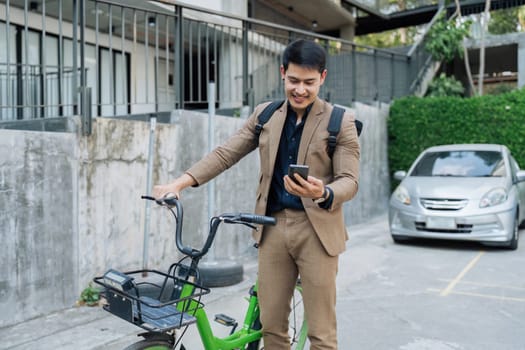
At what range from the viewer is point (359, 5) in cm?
1877

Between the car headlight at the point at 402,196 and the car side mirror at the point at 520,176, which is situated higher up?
the car side mirror at the point at 520,176

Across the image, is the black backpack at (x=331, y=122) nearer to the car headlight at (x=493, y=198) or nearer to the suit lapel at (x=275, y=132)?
the suit lapel at (x=275, y=132)

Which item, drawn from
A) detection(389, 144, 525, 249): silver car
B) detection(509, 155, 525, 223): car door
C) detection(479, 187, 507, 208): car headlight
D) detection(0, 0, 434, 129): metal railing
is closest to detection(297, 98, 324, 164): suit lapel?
detection(0, 0, 434, 129): metal railing

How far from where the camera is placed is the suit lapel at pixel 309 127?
2.58 metres

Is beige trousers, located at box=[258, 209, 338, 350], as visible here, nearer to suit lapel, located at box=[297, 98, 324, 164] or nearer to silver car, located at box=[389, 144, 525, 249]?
suit lapel, located at box=[297, 98, 324, 164]

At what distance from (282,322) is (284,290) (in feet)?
0.58

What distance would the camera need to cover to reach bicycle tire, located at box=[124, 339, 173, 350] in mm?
2197

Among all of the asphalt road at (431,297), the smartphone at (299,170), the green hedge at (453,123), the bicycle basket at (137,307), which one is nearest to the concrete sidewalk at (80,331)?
the asphalt road at (431,297)

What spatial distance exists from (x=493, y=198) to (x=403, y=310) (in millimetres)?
3371

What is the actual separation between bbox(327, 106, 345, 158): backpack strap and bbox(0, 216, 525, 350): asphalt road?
2106 millimetres

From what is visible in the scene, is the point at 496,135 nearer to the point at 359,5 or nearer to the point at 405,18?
the point at 359,5

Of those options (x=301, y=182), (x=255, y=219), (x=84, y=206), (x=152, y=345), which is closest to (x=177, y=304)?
(x=152, y=345)

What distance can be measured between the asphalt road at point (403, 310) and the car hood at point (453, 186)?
0.83 metres

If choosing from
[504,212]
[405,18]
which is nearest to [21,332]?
[504,212]
